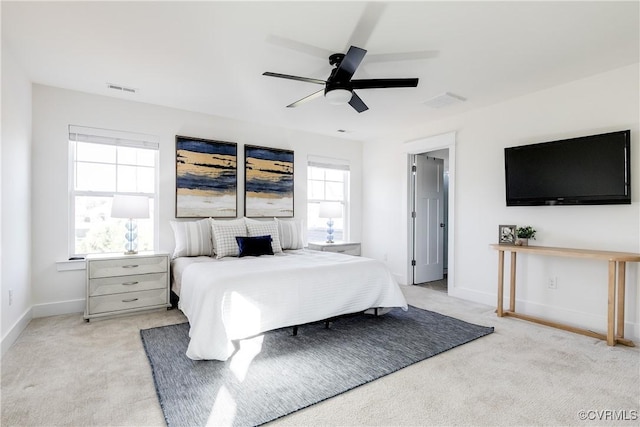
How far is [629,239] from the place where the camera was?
2.96 metres

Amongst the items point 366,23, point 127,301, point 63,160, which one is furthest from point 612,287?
point 63,160

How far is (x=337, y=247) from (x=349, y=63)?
3092 mm

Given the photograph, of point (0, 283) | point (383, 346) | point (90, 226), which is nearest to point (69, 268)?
point (90, 226)

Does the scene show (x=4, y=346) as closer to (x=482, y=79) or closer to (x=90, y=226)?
(x=90, y=226)

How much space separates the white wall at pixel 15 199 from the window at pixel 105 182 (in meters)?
0.43

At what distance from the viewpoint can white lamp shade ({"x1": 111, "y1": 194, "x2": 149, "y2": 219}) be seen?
3.51 metres

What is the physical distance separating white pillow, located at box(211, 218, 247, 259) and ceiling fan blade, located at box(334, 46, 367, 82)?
2241 mm

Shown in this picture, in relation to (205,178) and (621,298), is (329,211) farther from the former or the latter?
(621,298)

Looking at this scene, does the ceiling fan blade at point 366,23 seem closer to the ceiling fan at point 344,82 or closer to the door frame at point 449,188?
the ceiling fan at point 344,82

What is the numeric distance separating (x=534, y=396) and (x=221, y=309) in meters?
2.11

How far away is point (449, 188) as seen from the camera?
4.54 m

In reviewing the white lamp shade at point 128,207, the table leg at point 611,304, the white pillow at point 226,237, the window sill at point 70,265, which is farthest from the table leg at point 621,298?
the window sill at point 70,265

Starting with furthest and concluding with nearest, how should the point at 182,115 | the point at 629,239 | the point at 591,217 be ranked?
the point at 182,115 → the point at 591,217 → the point at 629,239

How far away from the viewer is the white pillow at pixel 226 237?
3.85m
